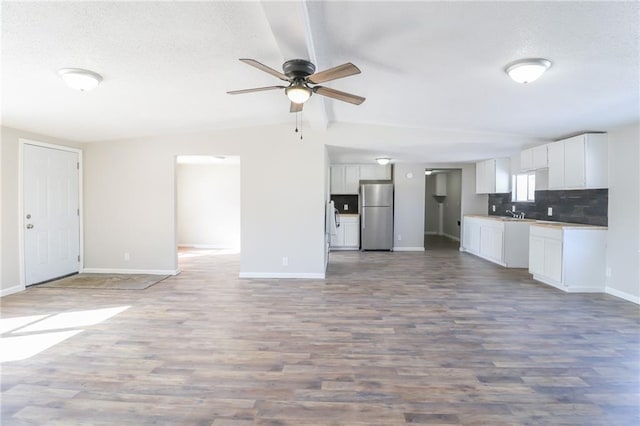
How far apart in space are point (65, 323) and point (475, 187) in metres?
8.30

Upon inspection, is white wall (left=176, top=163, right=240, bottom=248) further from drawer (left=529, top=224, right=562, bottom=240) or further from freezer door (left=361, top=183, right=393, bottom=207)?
drawer (left=529, top=224, right=562, bottom=240)

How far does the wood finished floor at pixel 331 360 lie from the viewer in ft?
6.48

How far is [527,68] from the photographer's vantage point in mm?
2588

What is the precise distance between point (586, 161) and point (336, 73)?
13.3ft

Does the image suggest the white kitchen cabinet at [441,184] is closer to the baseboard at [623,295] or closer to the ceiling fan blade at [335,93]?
the baseboard at [623,295]

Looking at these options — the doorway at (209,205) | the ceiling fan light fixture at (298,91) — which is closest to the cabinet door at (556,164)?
the ceiling fan light fixture at (298,91)

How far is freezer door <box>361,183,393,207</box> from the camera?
8.00 metres

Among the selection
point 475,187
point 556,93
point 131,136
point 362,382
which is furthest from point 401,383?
point 475,187

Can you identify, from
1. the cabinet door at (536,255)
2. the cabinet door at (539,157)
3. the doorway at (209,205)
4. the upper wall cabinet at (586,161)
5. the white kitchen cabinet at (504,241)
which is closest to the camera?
the upper wall cabinet at (586,161)

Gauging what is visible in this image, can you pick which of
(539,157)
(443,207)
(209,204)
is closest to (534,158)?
(539,157)

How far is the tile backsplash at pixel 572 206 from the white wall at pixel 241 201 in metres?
3.87

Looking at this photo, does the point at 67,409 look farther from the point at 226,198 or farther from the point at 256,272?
the point at 226,198

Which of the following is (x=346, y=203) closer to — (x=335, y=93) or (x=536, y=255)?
(x=536, y=255)

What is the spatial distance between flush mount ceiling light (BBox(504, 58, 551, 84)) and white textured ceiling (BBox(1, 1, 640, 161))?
0.06m
